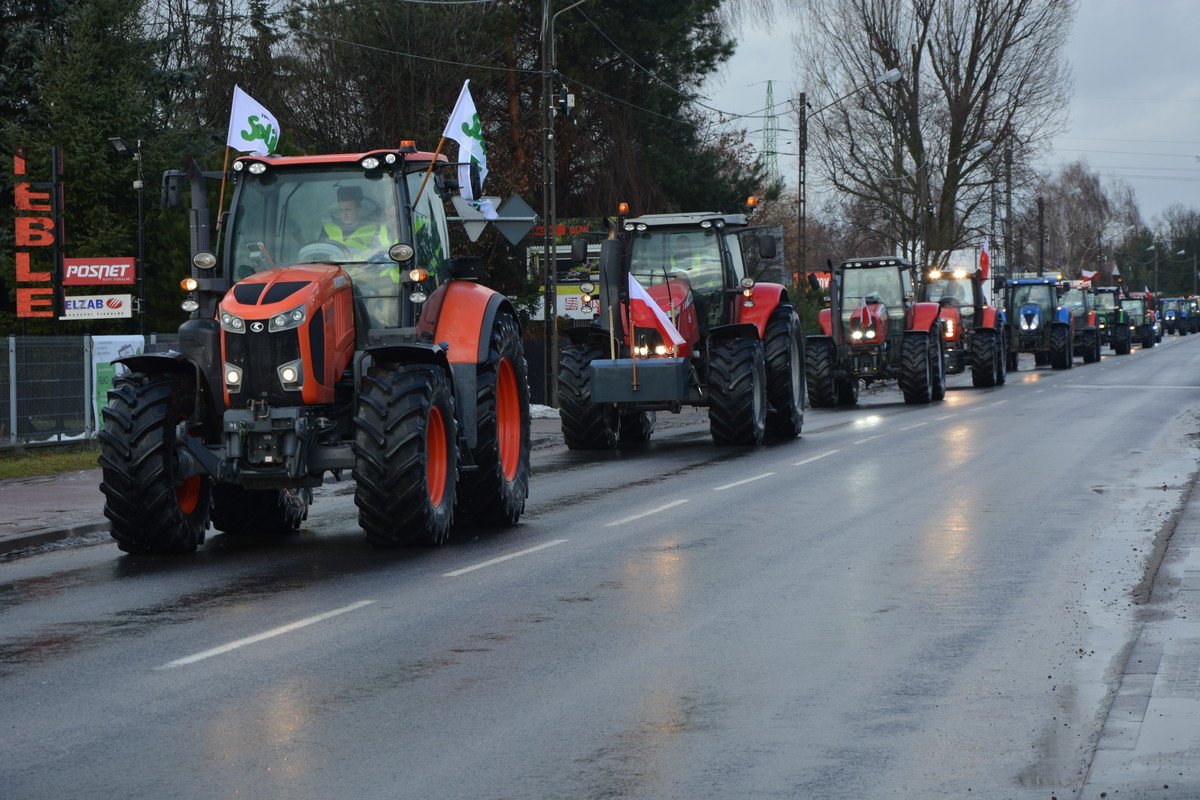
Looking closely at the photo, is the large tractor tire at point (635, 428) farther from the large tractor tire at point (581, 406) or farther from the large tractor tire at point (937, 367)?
the large tractor tire at point (937, 367)

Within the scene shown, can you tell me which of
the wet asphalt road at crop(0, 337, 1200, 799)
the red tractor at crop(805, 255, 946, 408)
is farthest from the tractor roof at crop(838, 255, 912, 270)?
the wet asphalt road at crop(0, 337, 1200, 799)

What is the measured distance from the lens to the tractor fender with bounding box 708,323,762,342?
22.8m

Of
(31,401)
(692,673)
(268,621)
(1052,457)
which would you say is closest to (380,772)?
(692,673)

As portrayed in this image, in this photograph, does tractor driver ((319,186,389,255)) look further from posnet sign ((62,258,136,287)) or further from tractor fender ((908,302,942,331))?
tractor fender ((908,302,942,331))

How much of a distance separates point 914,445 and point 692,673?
15135mm

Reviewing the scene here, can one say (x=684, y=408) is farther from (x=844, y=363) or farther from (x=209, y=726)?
(x=209, y=726)

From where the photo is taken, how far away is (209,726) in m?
7.06

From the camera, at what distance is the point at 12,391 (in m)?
23.7

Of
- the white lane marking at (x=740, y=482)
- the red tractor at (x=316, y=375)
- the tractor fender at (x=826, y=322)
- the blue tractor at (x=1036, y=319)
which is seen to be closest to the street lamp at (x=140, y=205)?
the tractor fender at (x=826, y=322)

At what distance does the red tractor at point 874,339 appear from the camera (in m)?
33.5

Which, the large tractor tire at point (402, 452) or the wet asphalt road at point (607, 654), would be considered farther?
the large tractor tire at point (402, 452)

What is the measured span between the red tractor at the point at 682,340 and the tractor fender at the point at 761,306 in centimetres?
2

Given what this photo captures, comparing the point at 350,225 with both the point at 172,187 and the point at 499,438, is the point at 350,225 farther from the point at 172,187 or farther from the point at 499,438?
the point at 499,438

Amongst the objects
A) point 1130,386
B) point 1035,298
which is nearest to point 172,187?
point 1130,386
